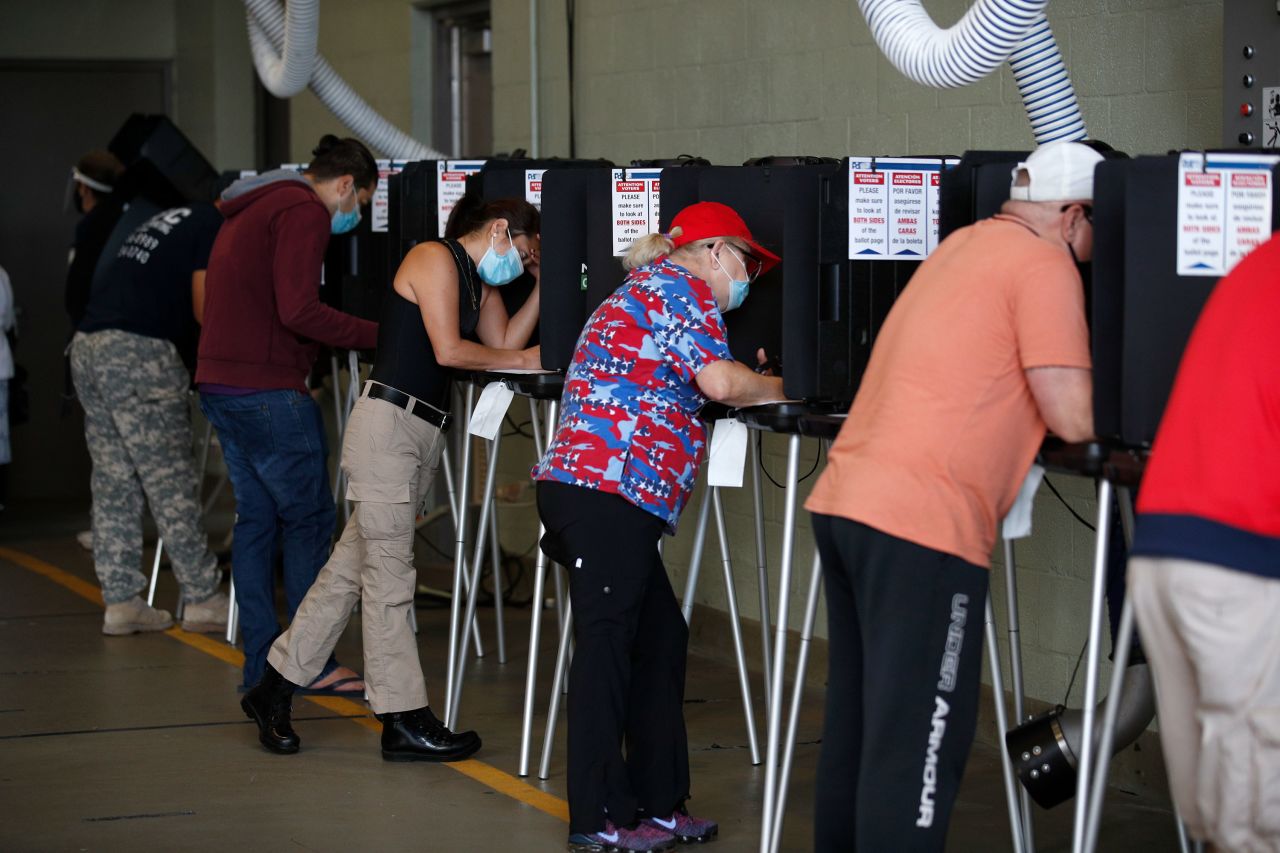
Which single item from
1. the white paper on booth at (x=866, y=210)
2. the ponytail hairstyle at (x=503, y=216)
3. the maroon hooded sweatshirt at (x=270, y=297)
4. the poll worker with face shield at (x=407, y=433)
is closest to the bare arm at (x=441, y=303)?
the poll worker with face shield at (x=407, y=433)

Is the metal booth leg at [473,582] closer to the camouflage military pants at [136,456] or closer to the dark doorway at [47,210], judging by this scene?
the camouflage military pants at [136,456]

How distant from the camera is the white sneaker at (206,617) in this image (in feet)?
19.0

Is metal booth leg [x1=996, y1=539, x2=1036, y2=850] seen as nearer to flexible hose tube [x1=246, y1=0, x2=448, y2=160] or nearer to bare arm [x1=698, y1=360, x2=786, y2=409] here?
bare arm [x1=698, y1=360, x2=786, y2=409]

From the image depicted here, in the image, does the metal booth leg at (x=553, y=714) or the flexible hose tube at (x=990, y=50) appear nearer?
the flexible hose tube at (x=990, y=50)

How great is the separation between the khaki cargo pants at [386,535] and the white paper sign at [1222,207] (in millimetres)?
2139

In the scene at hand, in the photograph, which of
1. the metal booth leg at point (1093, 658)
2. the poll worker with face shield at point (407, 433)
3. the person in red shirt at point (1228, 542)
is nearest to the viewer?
the person in red shirt at point (1228, 542)

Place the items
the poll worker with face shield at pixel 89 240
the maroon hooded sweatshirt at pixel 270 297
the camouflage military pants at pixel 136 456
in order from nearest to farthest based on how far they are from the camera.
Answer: the maroon hooded sweatshirt at pixel 270 297
the camouflage military pants at pixel 136 456
the poll worker with face shield at pixel 89 240

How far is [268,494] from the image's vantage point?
4.73 meters

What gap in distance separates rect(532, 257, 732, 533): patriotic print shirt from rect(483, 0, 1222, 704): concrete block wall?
119cm

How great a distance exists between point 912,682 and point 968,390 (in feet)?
1.52

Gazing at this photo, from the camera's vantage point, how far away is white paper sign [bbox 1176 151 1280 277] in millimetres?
2484

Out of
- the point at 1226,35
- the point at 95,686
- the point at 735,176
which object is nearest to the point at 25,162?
the point at 95,686

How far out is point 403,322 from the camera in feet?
13.4

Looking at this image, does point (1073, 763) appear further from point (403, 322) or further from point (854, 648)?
point (403, 322)
